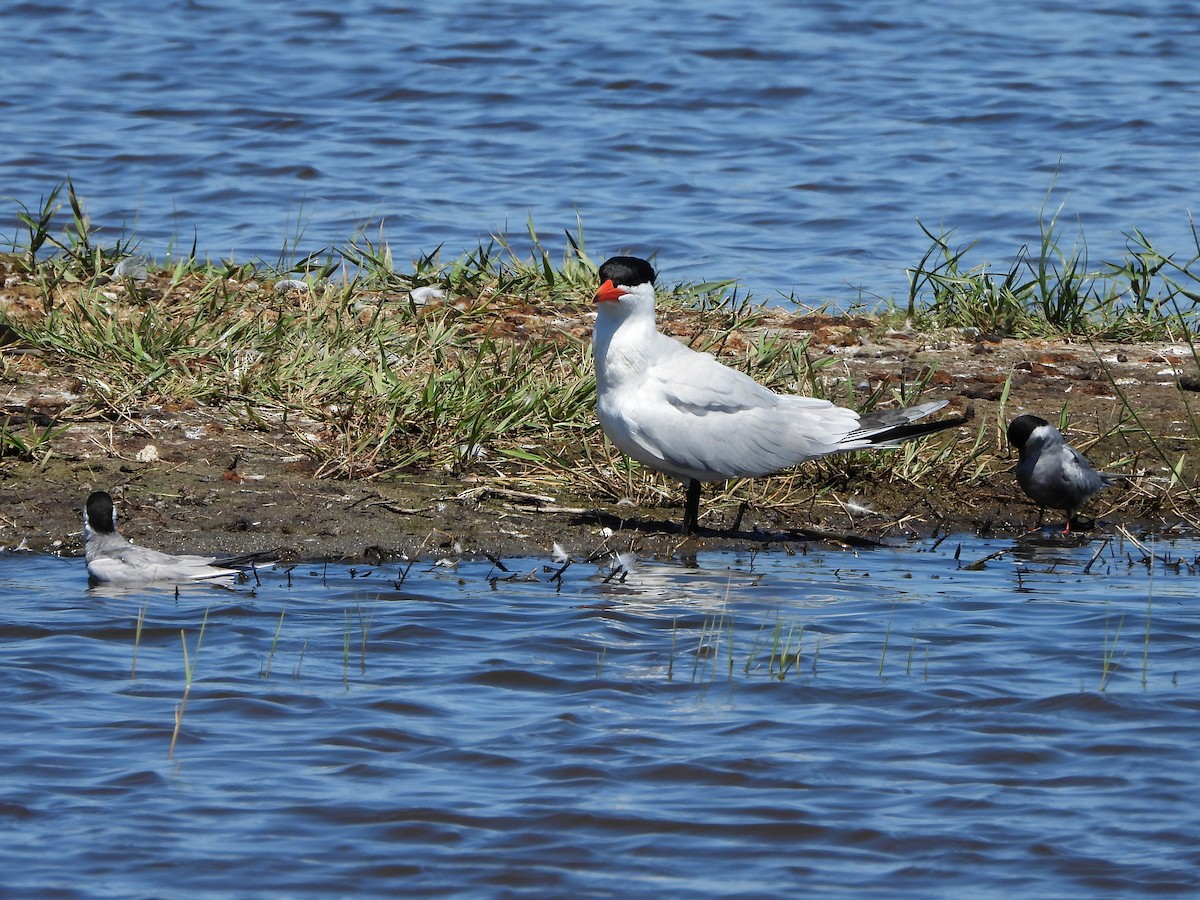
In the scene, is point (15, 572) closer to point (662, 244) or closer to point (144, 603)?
point (144, 603)

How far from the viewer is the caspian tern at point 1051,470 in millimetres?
6512

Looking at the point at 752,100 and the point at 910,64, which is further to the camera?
the point at 910,64

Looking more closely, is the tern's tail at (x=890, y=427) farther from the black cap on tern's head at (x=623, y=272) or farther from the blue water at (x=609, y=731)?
the black cap on tern's head at (x=623, y=272)

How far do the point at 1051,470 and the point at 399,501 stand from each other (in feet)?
7.81

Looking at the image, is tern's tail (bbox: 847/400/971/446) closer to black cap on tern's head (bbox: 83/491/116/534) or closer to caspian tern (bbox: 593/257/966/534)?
caspian tern (bbox: 593/257/966/534)

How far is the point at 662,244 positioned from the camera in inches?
416

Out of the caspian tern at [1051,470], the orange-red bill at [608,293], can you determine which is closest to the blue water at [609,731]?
the caspian tern at [1051,470]

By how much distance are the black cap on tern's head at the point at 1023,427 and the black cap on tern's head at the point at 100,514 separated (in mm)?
3342

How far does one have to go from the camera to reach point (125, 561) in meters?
5.66

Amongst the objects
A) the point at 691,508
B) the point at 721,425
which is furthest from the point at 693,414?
the point at 691,508

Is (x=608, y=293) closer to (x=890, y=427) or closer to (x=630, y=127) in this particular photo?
(x=890, y=427)

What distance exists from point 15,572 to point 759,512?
107 inches

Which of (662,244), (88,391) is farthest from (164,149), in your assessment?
(88,391)

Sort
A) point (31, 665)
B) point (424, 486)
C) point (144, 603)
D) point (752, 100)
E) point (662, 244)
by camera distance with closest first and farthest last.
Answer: point (31, 665)
point (144, 603)
point (424, 486)
point (662, 244)
point (752, 100)
